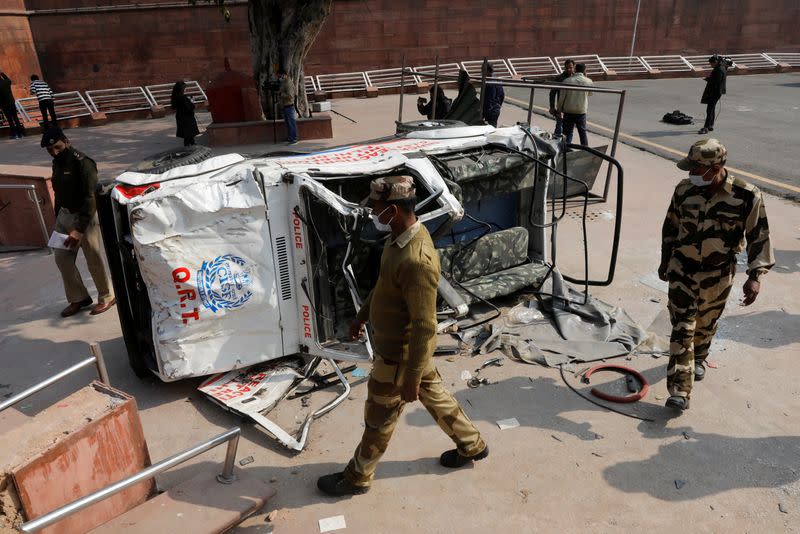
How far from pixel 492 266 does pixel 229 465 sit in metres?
3.12

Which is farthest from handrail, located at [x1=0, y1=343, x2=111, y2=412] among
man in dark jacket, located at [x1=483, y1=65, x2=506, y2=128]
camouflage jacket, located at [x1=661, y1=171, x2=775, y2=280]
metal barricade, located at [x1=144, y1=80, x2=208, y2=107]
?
metal barricade, located at [x1=144, y1=80, x2=208, y2=107]

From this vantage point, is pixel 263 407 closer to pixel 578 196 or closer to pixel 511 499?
pixel 511 499

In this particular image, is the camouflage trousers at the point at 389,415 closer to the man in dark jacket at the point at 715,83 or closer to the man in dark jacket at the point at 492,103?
the man in dark jacket at the point at 492,103

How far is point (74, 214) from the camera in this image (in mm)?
5602

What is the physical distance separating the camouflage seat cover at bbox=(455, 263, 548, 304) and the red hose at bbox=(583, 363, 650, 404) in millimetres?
1153

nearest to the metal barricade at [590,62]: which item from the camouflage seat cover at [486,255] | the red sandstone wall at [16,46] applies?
the red sandstone wall at [16,46]

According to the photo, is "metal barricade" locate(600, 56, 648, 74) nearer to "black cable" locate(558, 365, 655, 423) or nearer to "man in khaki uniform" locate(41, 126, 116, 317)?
"black cable" locate(558, 365, 655, 423)

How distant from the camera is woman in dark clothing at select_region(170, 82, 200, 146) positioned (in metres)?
13.0

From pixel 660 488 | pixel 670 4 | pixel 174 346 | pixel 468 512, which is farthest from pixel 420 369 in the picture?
pixel 670 4

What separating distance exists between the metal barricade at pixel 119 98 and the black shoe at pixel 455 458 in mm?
20278

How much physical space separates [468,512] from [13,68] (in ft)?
72.8

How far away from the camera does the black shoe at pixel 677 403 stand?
13.2 feet

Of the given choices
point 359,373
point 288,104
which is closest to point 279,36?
point 288,104

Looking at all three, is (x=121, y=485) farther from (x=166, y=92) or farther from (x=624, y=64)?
(x=624, y=64)
